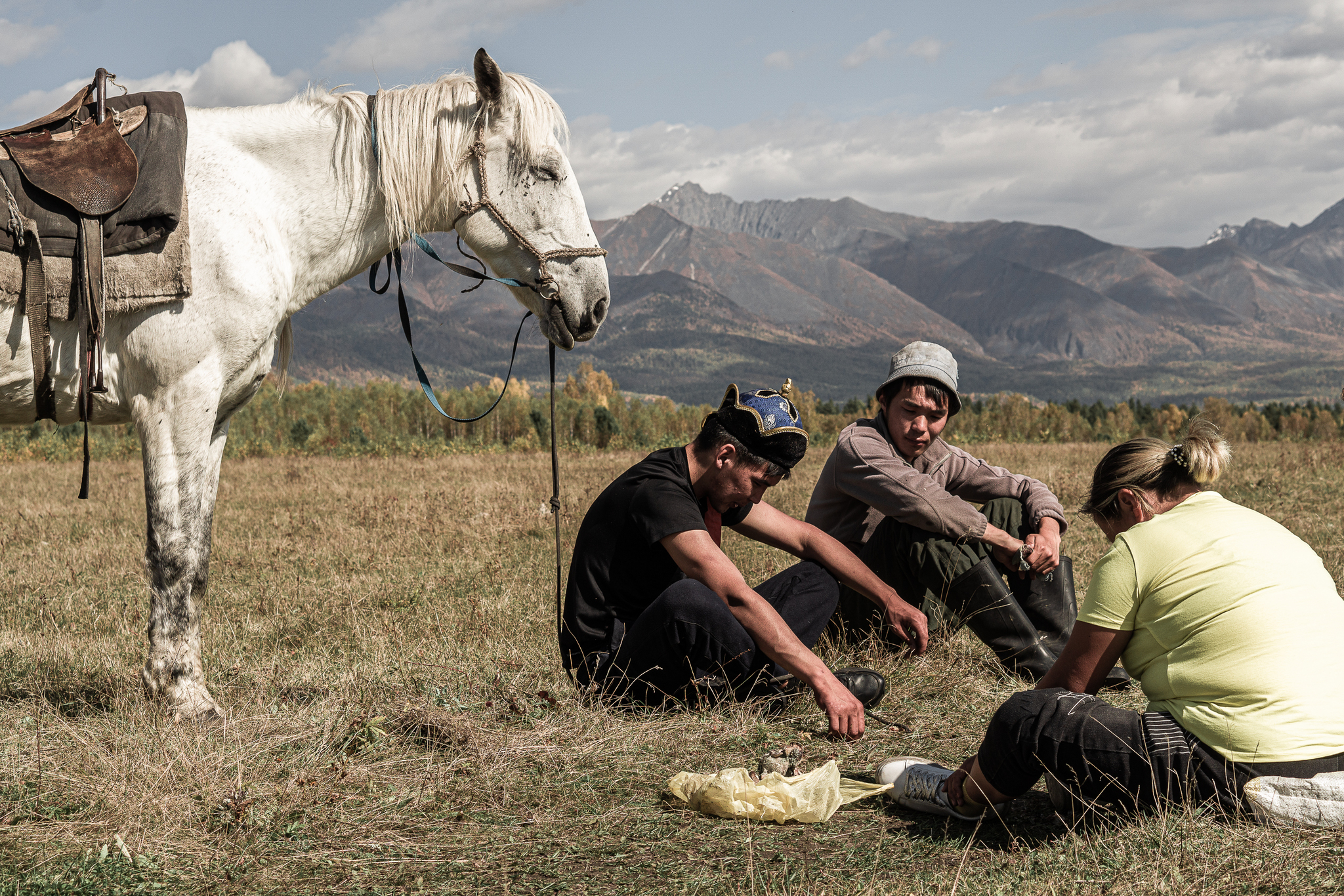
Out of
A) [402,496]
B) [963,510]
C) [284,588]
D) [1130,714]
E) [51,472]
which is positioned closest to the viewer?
[1130,714]

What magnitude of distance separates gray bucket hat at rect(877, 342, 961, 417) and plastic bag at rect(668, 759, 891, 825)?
2.15 metres

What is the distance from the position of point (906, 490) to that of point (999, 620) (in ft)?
2.61

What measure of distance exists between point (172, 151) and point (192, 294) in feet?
1.83

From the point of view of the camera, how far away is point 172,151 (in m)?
3.63

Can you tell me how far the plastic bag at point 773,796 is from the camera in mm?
3090

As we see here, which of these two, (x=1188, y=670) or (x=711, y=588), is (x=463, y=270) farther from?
(x=1188, y=670)

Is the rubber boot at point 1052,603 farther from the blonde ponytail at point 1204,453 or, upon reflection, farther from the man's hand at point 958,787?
the man's hand at point 958,787

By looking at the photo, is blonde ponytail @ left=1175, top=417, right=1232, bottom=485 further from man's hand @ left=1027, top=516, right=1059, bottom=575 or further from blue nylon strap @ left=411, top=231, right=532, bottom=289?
blue nylon strap @ left=411, top=231, right=532, bottom=289

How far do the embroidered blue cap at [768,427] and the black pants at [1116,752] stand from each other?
119 centimetres

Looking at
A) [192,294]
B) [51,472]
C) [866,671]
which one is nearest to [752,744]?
[866,671]

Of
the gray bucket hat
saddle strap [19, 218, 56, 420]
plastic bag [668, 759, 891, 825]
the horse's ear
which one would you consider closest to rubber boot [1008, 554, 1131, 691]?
the gray bucket hat

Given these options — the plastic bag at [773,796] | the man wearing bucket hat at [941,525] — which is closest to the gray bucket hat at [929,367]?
the man wearing bucket hat at [941,525]

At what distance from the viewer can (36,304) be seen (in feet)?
11.3

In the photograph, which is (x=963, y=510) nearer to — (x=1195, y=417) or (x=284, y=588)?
(x=1195, y=417)
